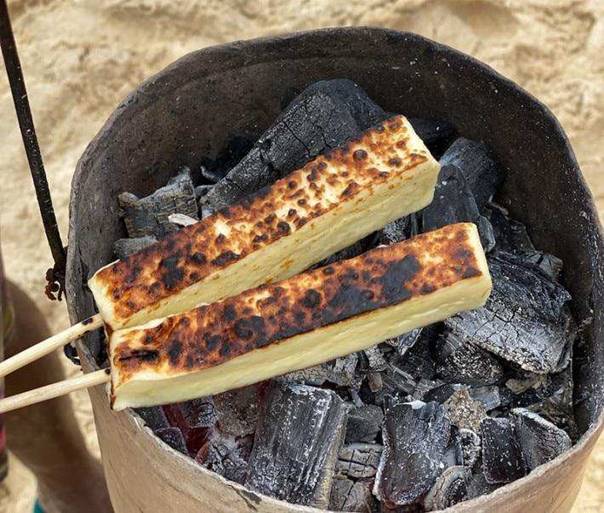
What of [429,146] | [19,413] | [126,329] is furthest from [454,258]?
[19,413]

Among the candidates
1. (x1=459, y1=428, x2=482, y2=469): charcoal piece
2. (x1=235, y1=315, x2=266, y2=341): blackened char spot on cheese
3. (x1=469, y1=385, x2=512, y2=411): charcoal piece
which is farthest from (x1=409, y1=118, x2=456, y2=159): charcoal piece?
(x1=235, y1=315, x2=266, y2=341): blackened char spot on cheese

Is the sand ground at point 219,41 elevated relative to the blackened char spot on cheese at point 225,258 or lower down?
lower down

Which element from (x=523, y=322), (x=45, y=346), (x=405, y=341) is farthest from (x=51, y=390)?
(x=523, y=322)

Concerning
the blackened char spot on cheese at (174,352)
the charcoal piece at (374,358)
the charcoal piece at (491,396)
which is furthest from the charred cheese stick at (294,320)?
the charcoal piece at (491,396)

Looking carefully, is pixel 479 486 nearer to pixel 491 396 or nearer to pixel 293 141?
pixel 491 396

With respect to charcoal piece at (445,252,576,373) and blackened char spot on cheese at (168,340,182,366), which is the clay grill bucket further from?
blackened char spot on cheese at (168,340,182,366)

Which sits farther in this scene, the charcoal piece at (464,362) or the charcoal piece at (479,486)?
the charcoal piece at (464,362)

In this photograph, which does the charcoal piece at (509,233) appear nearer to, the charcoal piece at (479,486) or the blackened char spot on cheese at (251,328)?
the charcoal piece at (479,486)

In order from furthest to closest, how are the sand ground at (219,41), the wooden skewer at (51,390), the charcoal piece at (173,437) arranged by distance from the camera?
the sand ground at (219,41) < the charcoal piece at (173,437) < the wooden skewer at (51,390)
